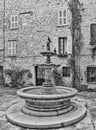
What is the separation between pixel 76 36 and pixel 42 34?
9.69 feet

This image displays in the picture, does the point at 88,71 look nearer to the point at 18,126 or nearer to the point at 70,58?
the point at 70,58

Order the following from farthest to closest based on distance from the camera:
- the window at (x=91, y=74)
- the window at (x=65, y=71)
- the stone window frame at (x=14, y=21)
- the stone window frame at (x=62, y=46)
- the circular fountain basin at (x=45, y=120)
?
the stone window frame at (x=14, y=21), the stone window frame at (x=62, y=46), the window at (x=65, y=71), the window at (x=91, y=74), the circular fountain basin at (x=45, y=120)

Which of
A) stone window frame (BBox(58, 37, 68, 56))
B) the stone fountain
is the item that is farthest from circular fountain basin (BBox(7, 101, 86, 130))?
stone window frame (BBox(58, 37, 68, 56))

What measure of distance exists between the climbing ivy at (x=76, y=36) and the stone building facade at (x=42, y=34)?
0.94 ft

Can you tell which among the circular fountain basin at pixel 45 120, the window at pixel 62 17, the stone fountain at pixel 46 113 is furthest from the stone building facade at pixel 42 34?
the circular fountain basin at pixel 45 120

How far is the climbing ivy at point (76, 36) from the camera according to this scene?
10.1 meters

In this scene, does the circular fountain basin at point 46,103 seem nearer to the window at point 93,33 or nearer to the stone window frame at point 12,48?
the window at point 93,33

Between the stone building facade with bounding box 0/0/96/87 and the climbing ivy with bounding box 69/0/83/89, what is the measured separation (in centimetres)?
29

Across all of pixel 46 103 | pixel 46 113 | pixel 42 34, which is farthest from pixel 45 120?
pixel 42 34

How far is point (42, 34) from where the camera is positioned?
1104cm

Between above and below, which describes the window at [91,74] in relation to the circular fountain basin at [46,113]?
above

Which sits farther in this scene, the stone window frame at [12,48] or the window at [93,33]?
the stone window frame at [12,48]

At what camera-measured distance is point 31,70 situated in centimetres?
1127

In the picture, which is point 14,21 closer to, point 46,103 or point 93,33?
point 93,33
